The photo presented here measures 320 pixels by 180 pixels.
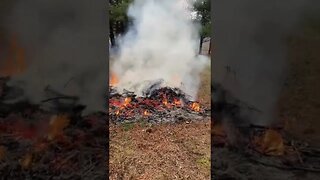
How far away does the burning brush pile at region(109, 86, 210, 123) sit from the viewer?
2.96m

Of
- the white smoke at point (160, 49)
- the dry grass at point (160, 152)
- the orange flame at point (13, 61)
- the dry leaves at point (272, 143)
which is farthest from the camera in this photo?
the white smoke at point (160, 49)

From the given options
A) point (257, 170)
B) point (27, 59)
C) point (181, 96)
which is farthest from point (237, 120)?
point (27, 59)

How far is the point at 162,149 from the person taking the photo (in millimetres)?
2893

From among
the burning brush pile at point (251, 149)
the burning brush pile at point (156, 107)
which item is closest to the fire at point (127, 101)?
the burning brush pile at point (156, 107)

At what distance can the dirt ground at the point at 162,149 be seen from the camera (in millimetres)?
2789

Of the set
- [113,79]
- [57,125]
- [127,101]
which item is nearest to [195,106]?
[127,101]

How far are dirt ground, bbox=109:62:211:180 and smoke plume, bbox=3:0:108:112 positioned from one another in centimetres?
60

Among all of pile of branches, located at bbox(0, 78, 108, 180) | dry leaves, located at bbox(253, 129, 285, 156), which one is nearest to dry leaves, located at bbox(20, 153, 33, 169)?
pile of branches, located at bbox(0, 78, 108, 180)

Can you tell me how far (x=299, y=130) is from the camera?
7.90 feet

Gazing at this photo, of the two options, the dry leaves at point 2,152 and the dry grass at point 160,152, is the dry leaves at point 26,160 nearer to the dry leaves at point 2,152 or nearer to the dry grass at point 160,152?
the dry leaves at point 2,152

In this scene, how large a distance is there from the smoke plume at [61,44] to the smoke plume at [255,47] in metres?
0.73

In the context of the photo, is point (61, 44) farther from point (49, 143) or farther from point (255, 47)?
point (255, 47)

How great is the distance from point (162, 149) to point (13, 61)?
1.21m

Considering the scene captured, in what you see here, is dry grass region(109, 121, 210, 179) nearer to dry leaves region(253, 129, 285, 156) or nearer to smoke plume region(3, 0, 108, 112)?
dry leaves region(253, 129, 285, 156)
